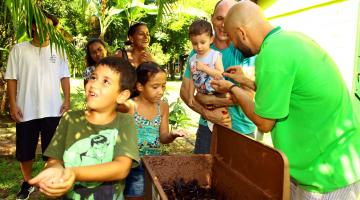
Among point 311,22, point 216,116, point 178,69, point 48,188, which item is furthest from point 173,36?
point 48,188

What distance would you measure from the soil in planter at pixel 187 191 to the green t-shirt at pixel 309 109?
0.64 metres

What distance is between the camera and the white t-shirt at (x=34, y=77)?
13.1 feet

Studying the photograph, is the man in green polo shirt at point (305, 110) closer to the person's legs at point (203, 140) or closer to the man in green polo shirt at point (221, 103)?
the man in green polo shirt at point (221, 103)

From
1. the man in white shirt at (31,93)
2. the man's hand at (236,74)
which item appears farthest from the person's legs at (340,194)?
the man in white shirt at (31,93)

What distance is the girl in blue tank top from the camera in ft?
8.67

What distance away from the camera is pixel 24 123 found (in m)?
4.07

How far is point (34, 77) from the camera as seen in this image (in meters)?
4.06

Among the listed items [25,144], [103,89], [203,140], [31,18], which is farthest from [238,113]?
[25,144]

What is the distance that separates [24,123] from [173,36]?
79.3 feet

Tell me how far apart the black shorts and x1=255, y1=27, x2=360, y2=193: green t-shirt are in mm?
2964

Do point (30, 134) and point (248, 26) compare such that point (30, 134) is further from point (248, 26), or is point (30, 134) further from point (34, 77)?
point (248, 26)

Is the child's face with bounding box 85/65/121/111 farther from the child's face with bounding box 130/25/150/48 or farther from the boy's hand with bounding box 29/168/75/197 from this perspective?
the child's face with bounding box 130/25/150/48

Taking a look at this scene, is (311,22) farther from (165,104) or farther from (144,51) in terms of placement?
(165,104)

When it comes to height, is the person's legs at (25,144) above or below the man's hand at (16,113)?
below
